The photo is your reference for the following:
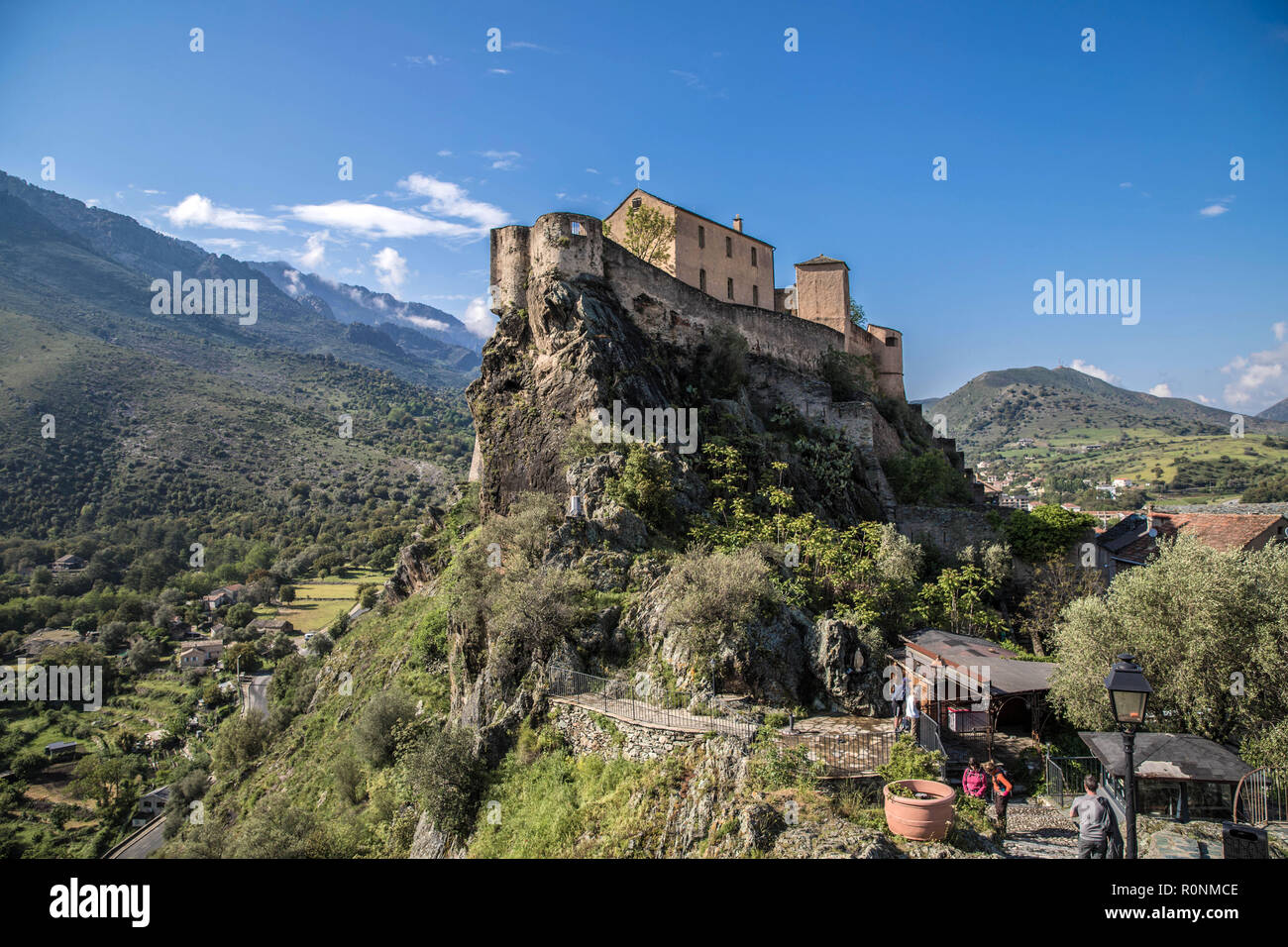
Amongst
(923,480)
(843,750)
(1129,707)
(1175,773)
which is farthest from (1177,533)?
(1129,707)

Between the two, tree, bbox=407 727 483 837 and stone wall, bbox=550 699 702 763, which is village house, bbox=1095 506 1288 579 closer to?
stone wall, bbox=550 699 702 763

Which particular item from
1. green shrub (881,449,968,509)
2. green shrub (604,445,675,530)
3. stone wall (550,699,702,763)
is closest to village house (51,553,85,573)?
green shrub (604,445,675,530)

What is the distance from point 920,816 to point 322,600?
89840 mm

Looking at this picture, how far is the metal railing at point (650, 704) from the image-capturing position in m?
12.7

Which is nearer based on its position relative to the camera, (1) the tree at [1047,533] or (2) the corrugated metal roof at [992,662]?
(2) the corrugated metal roof at [992,662]

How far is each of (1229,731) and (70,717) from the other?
82515 millimetres

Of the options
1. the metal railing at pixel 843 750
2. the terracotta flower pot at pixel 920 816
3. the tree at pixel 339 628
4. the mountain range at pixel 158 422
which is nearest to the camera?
the terracotta flower pot at pixel 920 816

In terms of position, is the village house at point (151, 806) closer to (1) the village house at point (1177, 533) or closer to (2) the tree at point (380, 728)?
(2) the tree at point (380, 728)

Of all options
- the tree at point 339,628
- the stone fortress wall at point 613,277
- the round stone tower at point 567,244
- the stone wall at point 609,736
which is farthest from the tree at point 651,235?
the tree at point 339,628

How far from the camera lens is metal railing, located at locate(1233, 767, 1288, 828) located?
10.9 meters

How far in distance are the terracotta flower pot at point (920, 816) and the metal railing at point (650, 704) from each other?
11.2 feet

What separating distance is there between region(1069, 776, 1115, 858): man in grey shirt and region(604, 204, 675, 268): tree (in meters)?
28.4

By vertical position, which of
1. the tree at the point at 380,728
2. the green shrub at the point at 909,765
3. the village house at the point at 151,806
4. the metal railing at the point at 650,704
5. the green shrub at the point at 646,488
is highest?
the green shrub at the point at 646,488
